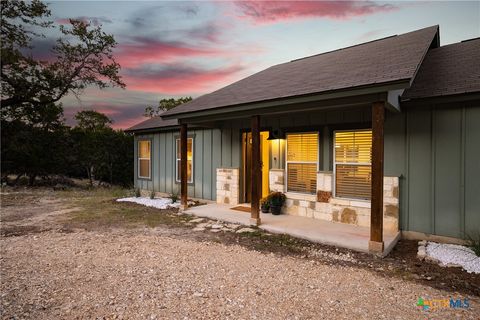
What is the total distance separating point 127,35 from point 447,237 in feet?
40.3

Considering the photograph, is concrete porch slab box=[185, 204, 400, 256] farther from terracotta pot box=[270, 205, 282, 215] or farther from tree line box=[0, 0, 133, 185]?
tree line box=[0, 0, 133, 185]

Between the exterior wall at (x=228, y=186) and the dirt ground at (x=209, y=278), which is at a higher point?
the exterior wall at (x=228, y=186)

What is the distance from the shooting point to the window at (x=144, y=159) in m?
11.0

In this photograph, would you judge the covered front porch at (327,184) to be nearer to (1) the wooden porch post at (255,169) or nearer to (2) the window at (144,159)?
(1) the wooden porch post at (255,169)

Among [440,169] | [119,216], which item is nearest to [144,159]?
[119,216]

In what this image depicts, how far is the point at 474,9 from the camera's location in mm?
7066

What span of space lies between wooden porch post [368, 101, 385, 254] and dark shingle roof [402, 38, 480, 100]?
1243 mm

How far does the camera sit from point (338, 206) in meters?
5.66

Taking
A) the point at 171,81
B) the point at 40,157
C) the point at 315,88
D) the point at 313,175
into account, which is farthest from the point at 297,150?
the point at 40,157

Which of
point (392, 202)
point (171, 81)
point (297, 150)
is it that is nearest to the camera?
point (392, 202)

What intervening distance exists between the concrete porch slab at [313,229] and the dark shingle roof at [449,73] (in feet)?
8.74

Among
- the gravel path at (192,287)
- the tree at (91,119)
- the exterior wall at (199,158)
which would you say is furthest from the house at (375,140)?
the tree at (91,119)

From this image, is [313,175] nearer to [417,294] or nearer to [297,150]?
[297,150]

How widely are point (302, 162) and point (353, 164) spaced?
1.22 meters
